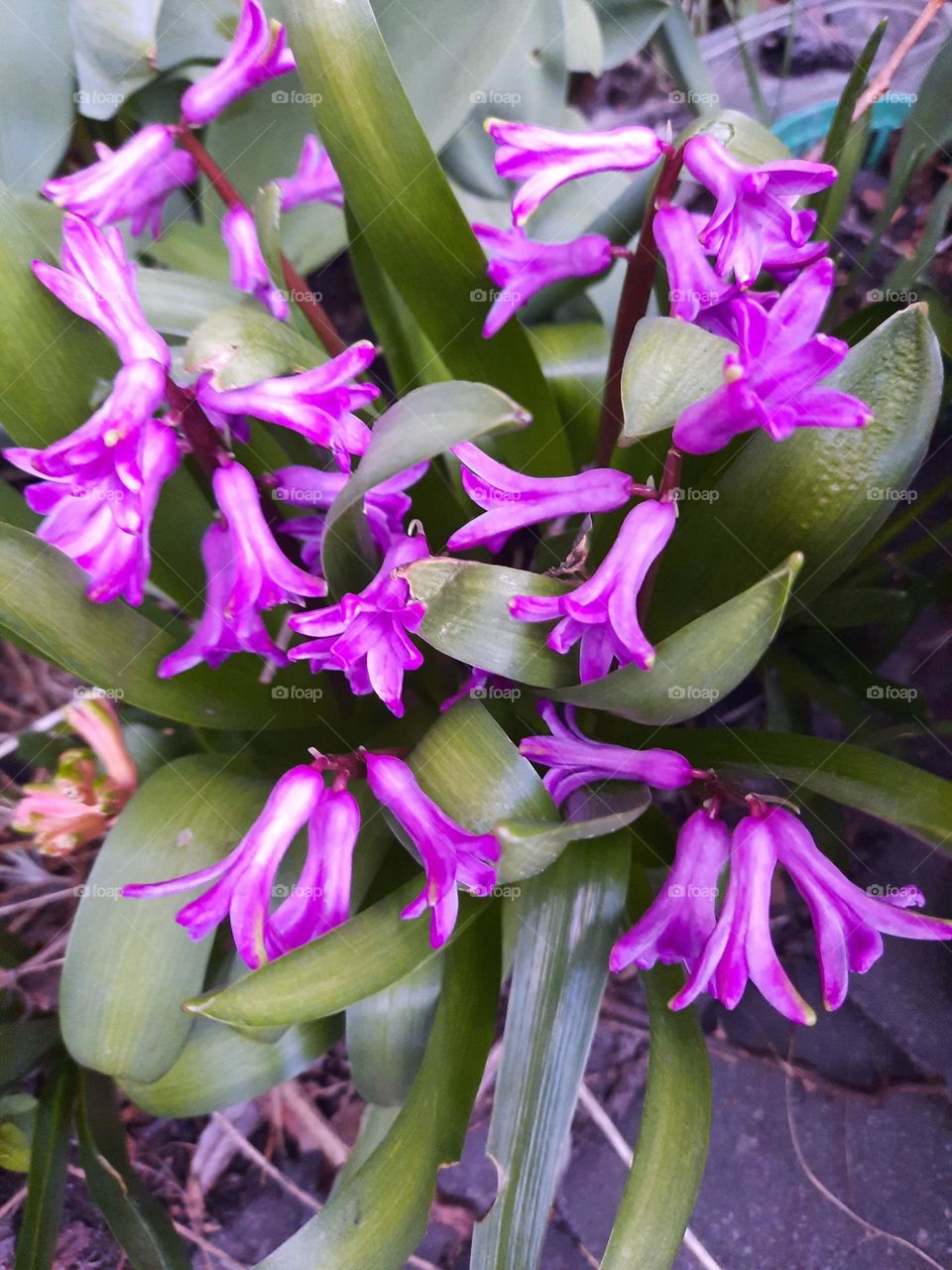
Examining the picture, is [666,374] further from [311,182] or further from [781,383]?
[311,182]

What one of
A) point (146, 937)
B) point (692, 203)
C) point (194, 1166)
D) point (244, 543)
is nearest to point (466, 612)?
point (244, 543)

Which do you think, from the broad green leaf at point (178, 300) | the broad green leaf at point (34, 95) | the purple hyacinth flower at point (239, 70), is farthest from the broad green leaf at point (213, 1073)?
the broad green leaf at point (34, 95)

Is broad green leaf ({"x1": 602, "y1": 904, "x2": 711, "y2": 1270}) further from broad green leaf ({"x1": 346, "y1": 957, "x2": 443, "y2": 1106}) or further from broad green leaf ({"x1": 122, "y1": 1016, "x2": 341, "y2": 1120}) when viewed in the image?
broad green leaf ({"x1": 122, "y1": 1016, "x2": 341, "y2": 1120})

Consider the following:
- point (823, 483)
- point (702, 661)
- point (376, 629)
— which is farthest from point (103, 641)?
point (823, 483)

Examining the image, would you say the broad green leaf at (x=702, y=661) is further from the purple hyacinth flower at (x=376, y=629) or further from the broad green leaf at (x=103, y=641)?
the broad green leaf at (x=103, y=641)

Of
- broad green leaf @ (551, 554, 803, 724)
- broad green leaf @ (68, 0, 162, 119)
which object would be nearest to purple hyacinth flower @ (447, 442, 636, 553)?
broad green leaf @ (551, 554, 803, 724)

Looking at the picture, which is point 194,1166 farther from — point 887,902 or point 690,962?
point 887,902
